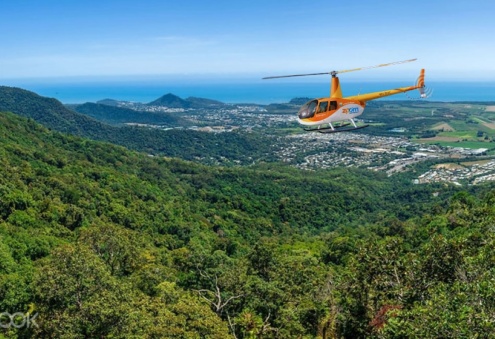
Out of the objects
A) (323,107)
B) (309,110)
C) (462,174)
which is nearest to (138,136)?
(462,174)

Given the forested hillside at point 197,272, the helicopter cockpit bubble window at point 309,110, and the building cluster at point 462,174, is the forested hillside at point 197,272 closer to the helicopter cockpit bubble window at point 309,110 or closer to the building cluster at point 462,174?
the helicopter cockpit bubble window at point 309,110

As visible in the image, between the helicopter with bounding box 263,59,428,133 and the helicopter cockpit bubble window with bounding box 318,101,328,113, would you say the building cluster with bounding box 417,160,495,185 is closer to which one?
the helicopter with bounding box 263,59,428,133

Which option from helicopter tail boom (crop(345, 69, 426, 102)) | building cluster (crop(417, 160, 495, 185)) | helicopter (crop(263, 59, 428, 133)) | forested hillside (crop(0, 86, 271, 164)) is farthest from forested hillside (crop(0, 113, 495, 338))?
forested hillside (crop(0, 86, 271, 164))

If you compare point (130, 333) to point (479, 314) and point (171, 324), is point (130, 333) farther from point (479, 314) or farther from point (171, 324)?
point (479, 314)

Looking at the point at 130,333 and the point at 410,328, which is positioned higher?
the point at 410,328

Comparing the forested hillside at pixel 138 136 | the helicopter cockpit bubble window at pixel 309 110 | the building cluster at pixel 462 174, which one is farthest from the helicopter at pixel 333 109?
the forested hillside at pixel 138 136

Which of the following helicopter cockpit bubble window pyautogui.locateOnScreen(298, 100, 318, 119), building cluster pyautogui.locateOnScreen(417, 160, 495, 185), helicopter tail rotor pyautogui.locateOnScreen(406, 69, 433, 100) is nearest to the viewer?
helicopter cockpit bubble window pyautogui.locateOnScreen(298, 100, 318, 119)

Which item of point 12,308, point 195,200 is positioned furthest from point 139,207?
point 12,308

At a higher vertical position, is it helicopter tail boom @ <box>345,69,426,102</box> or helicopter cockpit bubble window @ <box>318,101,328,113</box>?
helicopter tail boom @ <box>345,69,426,102</box>

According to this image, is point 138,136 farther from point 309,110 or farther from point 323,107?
point 323,107
